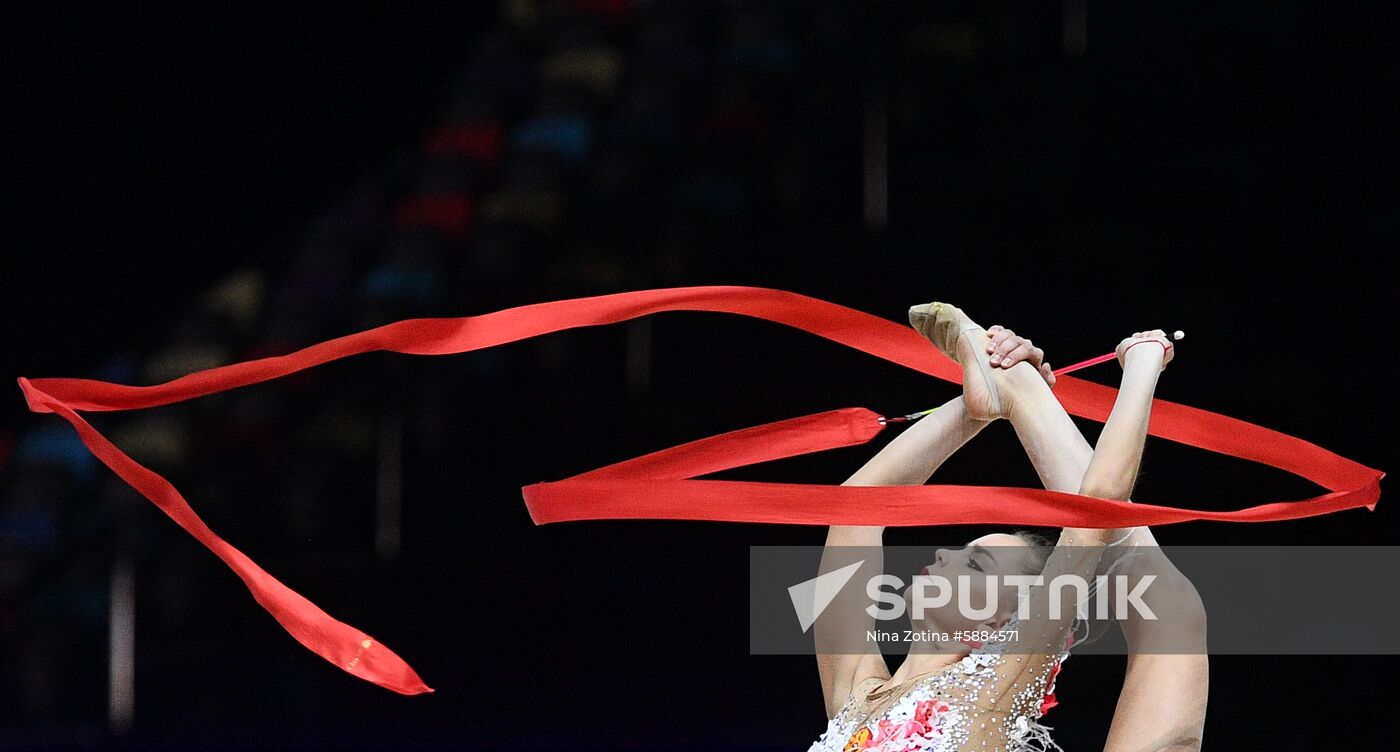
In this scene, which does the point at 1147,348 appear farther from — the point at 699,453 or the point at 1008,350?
the point at 699,453

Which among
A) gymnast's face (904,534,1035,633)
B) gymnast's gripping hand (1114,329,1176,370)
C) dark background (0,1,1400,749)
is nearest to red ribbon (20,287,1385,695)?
gymnast's face (904,534,1035,633)

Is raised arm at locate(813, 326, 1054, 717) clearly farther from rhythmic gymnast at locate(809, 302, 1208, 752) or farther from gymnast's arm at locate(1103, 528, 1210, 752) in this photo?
gymnast's arm at locate(1103, 528, 1210, 752)

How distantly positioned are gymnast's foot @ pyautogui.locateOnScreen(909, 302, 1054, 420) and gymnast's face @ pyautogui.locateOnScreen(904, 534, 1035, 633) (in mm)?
158

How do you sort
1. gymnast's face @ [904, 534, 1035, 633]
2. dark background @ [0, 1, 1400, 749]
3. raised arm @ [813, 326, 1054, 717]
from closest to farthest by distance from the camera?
gymnast's face @ [904, 534, 1035, 633]
raised arm @ [813, 326, 1054, 717]
dark background @ [0, 1, 1400, 749]

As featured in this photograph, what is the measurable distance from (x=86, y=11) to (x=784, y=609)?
5.03ft

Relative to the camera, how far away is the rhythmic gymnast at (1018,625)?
179 cm

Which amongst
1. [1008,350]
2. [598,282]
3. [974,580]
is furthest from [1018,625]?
[598,282]

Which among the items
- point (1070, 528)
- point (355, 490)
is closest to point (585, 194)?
point (355, 490)

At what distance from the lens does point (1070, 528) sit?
5.90 ft

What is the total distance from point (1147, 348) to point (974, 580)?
30cm

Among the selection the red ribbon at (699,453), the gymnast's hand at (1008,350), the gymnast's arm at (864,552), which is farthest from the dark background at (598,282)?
the gymnast's hand at (1008,350)

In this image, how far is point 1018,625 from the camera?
185 centimetres

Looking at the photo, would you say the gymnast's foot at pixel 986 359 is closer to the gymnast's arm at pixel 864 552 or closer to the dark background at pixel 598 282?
the gymnast's arm at pixel 864 552

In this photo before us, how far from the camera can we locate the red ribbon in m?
1.82
